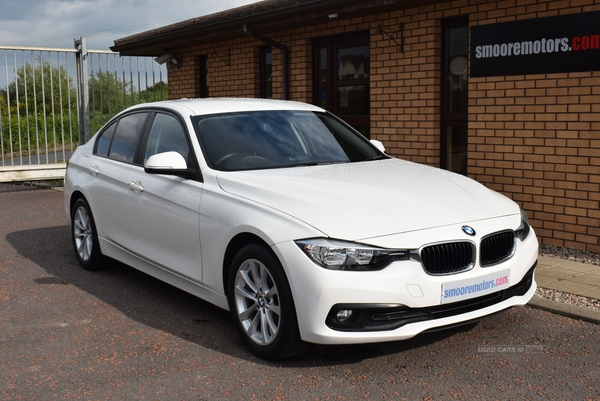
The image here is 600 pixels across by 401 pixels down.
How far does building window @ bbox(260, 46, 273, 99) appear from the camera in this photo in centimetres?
1222

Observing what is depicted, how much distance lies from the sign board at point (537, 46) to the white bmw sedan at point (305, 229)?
2.43 metres

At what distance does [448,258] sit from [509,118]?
13.5ft

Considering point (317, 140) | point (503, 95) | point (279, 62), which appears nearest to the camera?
point (317, 140)

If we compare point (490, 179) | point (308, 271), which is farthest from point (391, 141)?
point (308, 271)

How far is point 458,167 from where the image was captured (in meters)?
8.99

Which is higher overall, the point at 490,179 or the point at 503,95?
the point at 503,95

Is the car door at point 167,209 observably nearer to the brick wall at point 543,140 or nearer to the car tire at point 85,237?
the car tire at point 85,237

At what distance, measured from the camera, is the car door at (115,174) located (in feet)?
21.0

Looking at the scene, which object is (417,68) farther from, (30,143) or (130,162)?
(30,143)

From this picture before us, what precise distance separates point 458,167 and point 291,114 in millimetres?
3413

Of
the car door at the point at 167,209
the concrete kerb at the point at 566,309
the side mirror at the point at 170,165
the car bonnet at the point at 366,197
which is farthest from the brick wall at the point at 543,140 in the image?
the side mirror at the point at 170,165

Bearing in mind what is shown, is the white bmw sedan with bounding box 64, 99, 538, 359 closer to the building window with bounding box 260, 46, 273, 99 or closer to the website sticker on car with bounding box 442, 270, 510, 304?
the website sticker on car with bounding box 442, 270, 510, 304

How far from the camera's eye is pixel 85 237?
7.34 metres

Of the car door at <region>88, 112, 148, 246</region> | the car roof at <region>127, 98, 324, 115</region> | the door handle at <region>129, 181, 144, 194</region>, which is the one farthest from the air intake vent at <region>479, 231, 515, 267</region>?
the car door at <region>88, 112, 148, 246</region>
